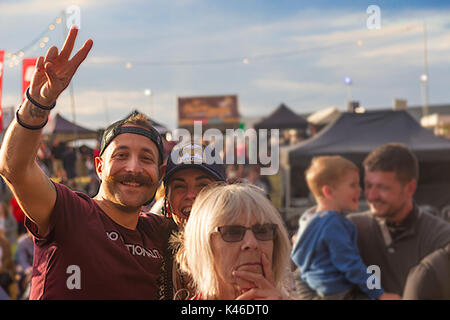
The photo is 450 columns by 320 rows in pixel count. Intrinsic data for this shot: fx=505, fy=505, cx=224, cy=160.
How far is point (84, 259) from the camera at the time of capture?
203 centimetres

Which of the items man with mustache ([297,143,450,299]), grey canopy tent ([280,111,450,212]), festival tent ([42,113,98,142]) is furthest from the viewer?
festival tent ([42,113,98,142])

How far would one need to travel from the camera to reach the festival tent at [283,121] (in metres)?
20.2

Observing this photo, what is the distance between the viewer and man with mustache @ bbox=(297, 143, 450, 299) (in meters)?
3.44

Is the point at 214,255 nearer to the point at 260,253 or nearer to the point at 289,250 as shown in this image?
the point at 260,253

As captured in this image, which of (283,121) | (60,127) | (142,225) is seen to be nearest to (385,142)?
(142,225)

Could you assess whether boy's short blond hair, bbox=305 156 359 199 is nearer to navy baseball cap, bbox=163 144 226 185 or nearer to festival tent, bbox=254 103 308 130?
navy baseball cap, bbox=163 144 226 185

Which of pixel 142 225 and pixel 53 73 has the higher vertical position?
pixel 53 73

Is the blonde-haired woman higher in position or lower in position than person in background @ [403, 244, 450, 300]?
higher

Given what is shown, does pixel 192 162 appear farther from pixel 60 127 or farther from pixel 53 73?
pixel 60 127

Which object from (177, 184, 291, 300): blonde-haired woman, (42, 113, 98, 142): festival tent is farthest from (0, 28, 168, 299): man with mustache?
(42, 113, 98, 142): festival tent

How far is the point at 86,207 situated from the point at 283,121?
18669 mm
